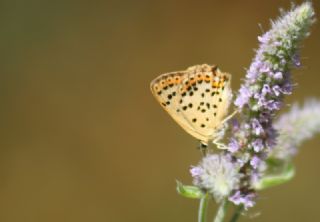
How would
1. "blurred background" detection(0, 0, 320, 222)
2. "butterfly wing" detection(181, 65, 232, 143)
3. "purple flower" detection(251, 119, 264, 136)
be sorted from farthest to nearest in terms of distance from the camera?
1. "blurred background" detection(0, 0, 320, 222)
2. "butterfly wing" detection(181, 65, 232, 143)
3. "purple flower" detection(251, 119, 264, 136)

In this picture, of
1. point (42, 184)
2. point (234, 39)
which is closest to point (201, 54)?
point (234, 39)

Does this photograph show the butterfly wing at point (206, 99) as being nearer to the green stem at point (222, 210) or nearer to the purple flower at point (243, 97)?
the purple flower at point (243, 97)

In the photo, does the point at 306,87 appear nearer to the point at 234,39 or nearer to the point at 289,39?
the point at 234,39

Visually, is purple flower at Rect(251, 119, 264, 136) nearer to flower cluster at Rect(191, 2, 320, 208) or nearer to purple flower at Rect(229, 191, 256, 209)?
flower cluster at Rect(191, 2, 320, 208)

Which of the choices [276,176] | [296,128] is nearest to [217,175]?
[276,176]

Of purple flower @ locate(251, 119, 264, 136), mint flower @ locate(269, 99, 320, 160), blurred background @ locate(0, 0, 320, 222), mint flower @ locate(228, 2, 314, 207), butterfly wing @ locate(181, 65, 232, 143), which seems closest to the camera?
mint flower @ locate(228, 2, 314, 207)

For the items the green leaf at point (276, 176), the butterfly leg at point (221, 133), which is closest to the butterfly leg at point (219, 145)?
the butterfly leg at point (221, 133)

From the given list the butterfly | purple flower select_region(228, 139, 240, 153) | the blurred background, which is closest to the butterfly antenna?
the butterfly
